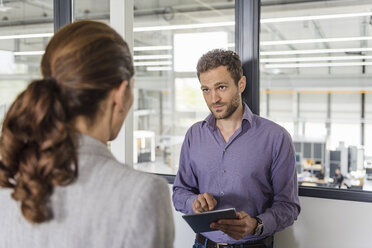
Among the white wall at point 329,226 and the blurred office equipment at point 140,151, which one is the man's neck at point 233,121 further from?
the blurred office equipment at point 140,151

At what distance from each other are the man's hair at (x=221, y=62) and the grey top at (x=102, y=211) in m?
1.21

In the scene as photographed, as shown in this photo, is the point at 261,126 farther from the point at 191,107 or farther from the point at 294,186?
the point at 191,107

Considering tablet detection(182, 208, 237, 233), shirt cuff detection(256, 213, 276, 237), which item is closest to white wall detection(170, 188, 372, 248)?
shirt cuff detection(256, 213, 276, 237)

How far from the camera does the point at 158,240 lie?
690mm

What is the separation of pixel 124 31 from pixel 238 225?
61.1 inches

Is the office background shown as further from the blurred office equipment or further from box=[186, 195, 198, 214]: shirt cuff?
box=[186, 195, 198, 214]: shirt cuff

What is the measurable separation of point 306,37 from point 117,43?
1292 centimetres

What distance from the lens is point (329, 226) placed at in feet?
6.55

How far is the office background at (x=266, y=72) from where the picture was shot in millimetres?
2041

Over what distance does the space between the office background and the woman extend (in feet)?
1.12

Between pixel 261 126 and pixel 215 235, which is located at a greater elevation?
pixel 261 126

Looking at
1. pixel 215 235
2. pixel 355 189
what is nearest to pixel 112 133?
pixel 215 235

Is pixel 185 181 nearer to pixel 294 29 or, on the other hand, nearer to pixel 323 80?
pixel 323 80

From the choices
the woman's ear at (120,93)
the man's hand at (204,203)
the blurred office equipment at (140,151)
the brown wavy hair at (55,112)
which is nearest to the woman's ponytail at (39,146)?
the brown wavy hair at (55,112)
